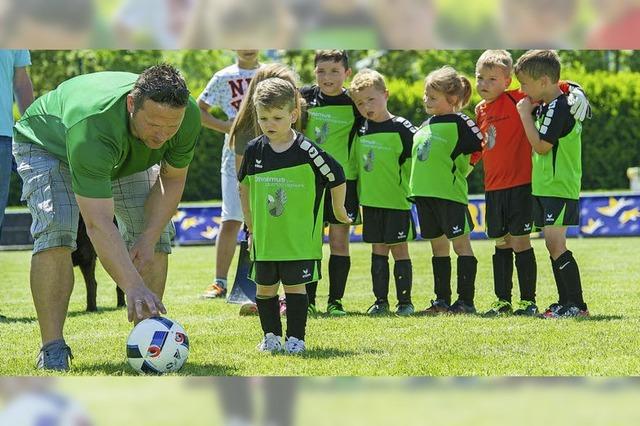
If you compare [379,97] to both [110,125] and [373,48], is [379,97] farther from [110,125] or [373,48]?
[373,48]

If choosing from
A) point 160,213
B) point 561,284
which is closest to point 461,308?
point 561,284

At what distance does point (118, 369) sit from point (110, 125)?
122cm

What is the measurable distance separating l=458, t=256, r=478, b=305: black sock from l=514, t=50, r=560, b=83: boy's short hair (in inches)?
58.9

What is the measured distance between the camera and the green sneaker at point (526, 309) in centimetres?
659

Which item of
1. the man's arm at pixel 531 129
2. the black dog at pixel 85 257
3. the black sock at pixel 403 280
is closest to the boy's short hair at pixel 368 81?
the man's arm at pixel 531 129

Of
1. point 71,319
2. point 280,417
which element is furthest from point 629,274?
point 280,417

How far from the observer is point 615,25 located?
75cm

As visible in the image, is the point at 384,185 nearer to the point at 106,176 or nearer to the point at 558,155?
the point at 558,155

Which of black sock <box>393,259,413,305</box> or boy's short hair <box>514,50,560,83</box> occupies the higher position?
boy's short hair <box>514,50,560,83</box>

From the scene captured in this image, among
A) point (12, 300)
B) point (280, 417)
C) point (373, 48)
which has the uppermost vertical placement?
point (373, 48)

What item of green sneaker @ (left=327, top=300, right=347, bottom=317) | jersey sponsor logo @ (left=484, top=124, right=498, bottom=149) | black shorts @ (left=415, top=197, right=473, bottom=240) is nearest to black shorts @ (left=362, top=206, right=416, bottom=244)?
black shorts @ (left=415, top=197, right=473, bottom=240)

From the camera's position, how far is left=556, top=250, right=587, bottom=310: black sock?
632 centimetres

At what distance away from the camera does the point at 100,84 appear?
414 centimetres

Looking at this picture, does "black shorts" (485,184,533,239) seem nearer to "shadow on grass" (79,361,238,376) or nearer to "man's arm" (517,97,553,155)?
"man's arm" (517,97,553,155)
